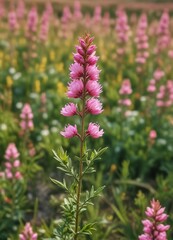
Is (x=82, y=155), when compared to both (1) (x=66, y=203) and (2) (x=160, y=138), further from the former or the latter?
(2) (x=160, y=138)

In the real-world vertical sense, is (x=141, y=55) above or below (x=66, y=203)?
above

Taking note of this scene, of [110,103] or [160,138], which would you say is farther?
[110,103]

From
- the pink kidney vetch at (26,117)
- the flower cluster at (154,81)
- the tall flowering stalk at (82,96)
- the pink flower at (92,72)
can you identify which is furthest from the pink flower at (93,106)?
the flower cluster at (154,81)

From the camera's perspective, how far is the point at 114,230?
4695 millimetres

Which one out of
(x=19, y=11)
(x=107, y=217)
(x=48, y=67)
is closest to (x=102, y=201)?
(x=107, y=217)

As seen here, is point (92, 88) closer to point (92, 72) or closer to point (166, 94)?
point (92, 72)

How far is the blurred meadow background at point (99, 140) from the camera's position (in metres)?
4.79

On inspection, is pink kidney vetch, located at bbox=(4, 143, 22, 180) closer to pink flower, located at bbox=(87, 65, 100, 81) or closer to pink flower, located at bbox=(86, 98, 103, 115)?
pink flower, located at bbox=(86, 98, 103, 115)

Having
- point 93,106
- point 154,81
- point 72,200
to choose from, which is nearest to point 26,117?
point 154,81

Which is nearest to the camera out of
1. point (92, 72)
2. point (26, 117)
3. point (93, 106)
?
point (92, 72)

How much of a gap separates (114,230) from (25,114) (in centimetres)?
180

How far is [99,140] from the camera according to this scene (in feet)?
20.3

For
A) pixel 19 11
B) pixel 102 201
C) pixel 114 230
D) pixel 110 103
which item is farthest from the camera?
pixel 19 11

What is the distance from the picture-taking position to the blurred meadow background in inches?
189
